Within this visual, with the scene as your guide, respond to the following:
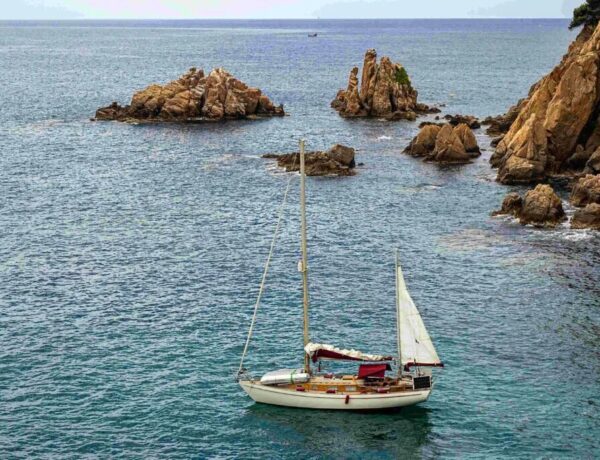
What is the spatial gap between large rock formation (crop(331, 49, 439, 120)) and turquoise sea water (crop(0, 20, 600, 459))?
41.7 m

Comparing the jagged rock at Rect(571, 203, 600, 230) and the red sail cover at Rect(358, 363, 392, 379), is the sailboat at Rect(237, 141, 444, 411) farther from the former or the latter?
the jagged rock at Rect(571, 203, 600, 230)

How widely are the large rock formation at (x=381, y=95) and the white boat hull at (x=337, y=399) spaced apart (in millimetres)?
121413

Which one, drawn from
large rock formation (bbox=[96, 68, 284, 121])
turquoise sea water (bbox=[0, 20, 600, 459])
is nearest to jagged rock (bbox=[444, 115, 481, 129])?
turquoise sea water (bbox=[0, 20, 600, 459])

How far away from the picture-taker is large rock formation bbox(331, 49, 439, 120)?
593ft

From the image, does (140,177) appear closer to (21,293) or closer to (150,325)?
(21,293)

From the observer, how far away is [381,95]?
18288 centimetres

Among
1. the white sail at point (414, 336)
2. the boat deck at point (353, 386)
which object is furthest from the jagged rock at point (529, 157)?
the boat deck at point (353, 386)

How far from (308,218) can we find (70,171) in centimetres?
4522

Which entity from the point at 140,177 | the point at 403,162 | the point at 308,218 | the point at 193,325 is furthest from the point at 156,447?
the point at 403,162

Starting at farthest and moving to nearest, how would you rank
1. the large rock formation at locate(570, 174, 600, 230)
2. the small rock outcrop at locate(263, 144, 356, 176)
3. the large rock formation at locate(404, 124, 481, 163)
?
the large rock formation at locate(404, 124, 481, 163) → the small rock outcrop at locate(263, 144, 356, 176) → the large rock formation at locate(570, 174, 600, 230)

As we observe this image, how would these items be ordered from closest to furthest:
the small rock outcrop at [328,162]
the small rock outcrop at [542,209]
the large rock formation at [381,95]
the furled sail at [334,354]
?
the furled sail at [334,354] < the small rock outcrop at [542,209] < the small rock outcrop at [328,162] < the large rock formation at [381,95]

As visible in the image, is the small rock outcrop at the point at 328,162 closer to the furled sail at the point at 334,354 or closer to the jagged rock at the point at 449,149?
the jagged rock at the point at 449,149

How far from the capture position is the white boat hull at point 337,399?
6231 centimetres

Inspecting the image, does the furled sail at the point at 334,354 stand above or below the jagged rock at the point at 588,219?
below
